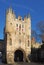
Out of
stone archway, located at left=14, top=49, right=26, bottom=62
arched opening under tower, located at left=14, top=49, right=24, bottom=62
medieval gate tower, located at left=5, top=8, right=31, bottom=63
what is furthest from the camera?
arched opening under tower, located at left=14, top=49, right=24, bottom=62

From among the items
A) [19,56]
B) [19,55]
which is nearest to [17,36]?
[19,55]

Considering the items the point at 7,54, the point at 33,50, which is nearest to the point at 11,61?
the point at 7,54

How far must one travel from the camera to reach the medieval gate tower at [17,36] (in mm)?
67375

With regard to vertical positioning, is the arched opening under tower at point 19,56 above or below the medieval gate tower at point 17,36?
below

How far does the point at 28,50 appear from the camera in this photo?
69.2 m

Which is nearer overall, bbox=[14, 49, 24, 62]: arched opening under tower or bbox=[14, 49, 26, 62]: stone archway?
bbox=[14, 49, 26, 62]: stone archway

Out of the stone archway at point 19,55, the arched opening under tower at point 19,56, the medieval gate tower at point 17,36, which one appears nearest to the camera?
the medieval gate tower at point 17,36

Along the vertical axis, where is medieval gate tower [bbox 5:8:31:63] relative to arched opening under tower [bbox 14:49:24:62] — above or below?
above

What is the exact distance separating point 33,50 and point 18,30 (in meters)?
9.95

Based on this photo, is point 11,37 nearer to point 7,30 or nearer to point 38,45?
point 7,30

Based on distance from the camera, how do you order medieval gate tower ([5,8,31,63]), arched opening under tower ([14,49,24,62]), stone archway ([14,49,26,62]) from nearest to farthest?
medieval gate tower ([5,8,31,63]) < stone archway ([14,49,26,62]) < arched opening under tower ([14,49,24,62])

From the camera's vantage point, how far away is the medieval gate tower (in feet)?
221

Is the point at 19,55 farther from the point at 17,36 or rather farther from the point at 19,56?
the point at 17,36

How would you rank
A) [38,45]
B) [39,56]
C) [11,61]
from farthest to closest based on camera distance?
[38,45] < [39,56] < [11,61]
